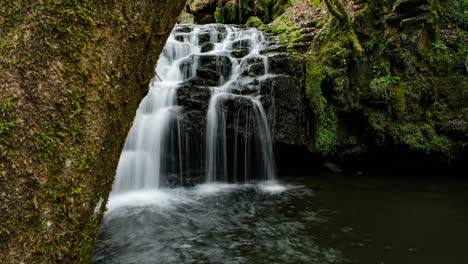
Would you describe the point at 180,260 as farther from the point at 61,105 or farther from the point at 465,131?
the point at 465,131

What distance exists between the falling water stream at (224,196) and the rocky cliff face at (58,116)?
288cm

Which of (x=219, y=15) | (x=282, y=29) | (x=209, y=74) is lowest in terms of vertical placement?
(x=209, y=74)

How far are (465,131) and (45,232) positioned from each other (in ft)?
27.7

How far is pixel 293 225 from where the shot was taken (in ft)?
14.5

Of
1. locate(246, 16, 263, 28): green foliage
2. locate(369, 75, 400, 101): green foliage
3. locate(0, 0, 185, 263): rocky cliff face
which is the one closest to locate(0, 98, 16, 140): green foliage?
locate(0, 0, 185, 263): rocky cliff face

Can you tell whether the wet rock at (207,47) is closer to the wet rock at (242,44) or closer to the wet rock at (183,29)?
the wet rock at (242,44)

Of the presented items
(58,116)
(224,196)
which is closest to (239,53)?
(224,196)

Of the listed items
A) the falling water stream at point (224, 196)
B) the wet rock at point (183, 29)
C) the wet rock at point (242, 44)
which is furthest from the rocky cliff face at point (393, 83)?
the wet rock at point (183, 29)

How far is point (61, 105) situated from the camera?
2.67 ft

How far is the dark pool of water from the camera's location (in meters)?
3.52

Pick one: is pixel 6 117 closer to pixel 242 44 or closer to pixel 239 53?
pixel 239 53

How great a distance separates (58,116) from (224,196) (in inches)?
217

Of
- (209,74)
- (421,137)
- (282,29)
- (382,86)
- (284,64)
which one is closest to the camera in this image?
(421,137)

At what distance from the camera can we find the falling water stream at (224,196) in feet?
11.9
